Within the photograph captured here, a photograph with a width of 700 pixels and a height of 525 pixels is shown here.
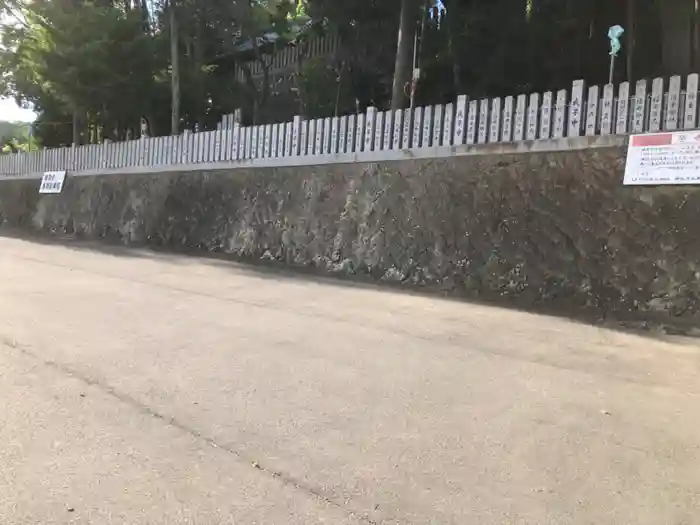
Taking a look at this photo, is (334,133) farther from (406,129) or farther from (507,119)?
(507,119)

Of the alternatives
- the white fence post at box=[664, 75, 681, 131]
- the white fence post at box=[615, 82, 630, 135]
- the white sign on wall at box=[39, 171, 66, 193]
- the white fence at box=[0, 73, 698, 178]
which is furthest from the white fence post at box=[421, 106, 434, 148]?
the white sign on wall at box=[39, 171, 66, 193]

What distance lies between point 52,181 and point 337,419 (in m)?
17.4

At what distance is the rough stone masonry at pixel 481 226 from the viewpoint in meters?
7.64

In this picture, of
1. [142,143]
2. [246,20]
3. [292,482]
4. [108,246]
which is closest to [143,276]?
[108,246]

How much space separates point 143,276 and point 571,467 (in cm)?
826

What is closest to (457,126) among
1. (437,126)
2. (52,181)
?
(437,126)

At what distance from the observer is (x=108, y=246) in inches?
604

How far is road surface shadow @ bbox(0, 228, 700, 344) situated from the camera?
7241mm

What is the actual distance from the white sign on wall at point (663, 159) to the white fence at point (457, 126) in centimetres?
19

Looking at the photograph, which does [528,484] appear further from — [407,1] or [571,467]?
[407,1]

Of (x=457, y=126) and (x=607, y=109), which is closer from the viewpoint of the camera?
(x=607, y=109)

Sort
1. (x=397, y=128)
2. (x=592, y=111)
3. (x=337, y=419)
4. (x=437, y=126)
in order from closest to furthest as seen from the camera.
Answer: (x=337, y=419) → (x=592, y=111) → (x=437, y=126) → (x=397, y=128)

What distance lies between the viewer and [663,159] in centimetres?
755

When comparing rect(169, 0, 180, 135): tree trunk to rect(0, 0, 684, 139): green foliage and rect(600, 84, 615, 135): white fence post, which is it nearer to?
rect(0, 0, 684, 139): green foliage
